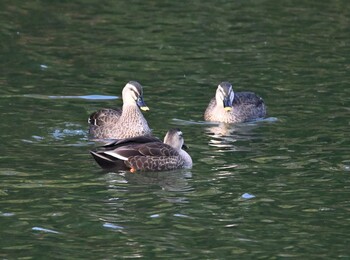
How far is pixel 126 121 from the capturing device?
20.3m

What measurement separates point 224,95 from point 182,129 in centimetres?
158

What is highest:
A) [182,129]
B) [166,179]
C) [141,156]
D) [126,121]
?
[126,121]

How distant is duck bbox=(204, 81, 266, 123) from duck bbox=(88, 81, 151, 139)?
182cm

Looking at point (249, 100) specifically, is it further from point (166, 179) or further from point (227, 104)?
point (166, 179)

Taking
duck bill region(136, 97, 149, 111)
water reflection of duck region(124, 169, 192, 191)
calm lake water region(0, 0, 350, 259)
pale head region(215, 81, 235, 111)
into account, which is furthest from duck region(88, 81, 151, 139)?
water reflection of duck region(124, 169, 192, 191)

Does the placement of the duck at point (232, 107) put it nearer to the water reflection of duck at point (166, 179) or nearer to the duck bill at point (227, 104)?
the duck bill at point (227, 104)

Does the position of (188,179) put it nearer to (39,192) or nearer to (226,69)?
(39,192)

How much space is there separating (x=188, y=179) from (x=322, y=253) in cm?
395

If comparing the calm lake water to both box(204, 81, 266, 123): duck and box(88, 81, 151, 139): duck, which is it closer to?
box(204, 81, 266, 123): duck

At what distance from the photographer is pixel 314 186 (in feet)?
54.7

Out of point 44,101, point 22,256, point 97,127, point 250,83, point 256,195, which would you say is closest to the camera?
point 22,256

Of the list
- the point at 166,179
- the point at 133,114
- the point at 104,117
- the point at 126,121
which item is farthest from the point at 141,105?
the point at 166,179

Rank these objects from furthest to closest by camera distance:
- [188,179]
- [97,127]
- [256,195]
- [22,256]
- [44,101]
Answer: [44,101], [97,127], [188,179], [256,195], [22,256]

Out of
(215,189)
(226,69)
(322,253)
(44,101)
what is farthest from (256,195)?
(226,69)
